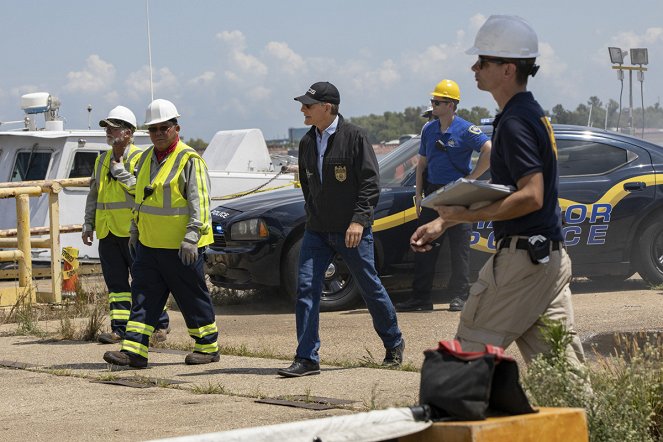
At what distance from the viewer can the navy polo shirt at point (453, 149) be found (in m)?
10.7

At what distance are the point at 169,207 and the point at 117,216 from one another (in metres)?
1.54

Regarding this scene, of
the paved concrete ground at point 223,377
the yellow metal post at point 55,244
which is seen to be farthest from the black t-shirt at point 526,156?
the yellow metal post at point 55,244

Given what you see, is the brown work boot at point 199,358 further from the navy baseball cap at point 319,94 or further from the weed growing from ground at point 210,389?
the navy baseball cap at point 319,94

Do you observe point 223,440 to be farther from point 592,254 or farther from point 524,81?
point 592,254

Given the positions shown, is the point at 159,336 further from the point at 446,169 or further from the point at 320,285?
the point at 446,169

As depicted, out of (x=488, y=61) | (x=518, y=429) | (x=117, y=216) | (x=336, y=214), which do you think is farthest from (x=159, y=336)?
(x=518, y=429)

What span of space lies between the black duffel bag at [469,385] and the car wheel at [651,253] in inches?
326

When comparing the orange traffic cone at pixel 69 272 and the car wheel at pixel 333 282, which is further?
the orange traffic cone at pixel 69 272

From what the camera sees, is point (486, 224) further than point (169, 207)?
Yes

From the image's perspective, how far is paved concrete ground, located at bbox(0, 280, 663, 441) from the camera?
21.2 feet

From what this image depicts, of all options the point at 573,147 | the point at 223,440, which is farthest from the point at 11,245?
the point at 223,440

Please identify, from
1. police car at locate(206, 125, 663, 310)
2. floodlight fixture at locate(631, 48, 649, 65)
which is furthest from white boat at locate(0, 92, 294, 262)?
floodlight fixture at locate(631, 48, 649, 65)

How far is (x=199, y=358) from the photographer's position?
8.60 m

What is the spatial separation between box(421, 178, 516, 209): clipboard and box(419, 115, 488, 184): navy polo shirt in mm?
5784
